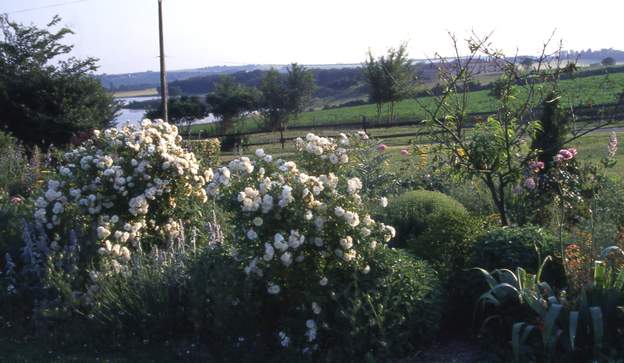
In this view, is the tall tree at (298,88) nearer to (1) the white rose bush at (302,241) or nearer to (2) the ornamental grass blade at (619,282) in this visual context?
(1) the white rose bush at (302,241)

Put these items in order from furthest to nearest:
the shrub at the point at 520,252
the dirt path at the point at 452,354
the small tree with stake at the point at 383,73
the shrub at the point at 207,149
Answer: the small tree with stake at the point at 383,73
the shrub at the point at 207,149
the shrub at the point at 520,252
the dirt path at the point at 452,354

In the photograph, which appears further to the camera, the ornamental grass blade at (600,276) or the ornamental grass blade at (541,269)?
the ornamental grass blade at (541,269)

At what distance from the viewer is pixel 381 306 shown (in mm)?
5012

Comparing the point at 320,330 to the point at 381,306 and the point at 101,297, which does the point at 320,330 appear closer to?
the point at 381,306

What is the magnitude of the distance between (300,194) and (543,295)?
6.20 feet

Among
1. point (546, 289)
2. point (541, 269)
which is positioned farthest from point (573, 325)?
point (541, 269)

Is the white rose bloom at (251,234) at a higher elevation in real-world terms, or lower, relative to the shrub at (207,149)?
higher

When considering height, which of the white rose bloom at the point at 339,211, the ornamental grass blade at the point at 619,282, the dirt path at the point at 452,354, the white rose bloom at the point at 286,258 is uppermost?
the white rose bloom at the point at 339,211

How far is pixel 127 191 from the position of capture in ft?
23.1

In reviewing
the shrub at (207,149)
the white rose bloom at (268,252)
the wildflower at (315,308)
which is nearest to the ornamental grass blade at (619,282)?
the wildflower at (315,308)

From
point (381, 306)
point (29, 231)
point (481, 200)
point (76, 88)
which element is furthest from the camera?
point (76, 88)

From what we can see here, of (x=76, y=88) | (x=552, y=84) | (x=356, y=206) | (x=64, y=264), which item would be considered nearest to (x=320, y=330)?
(x=356, y=206)

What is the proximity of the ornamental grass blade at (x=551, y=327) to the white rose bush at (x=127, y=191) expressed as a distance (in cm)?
372

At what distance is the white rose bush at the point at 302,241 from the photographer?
5062 mm
